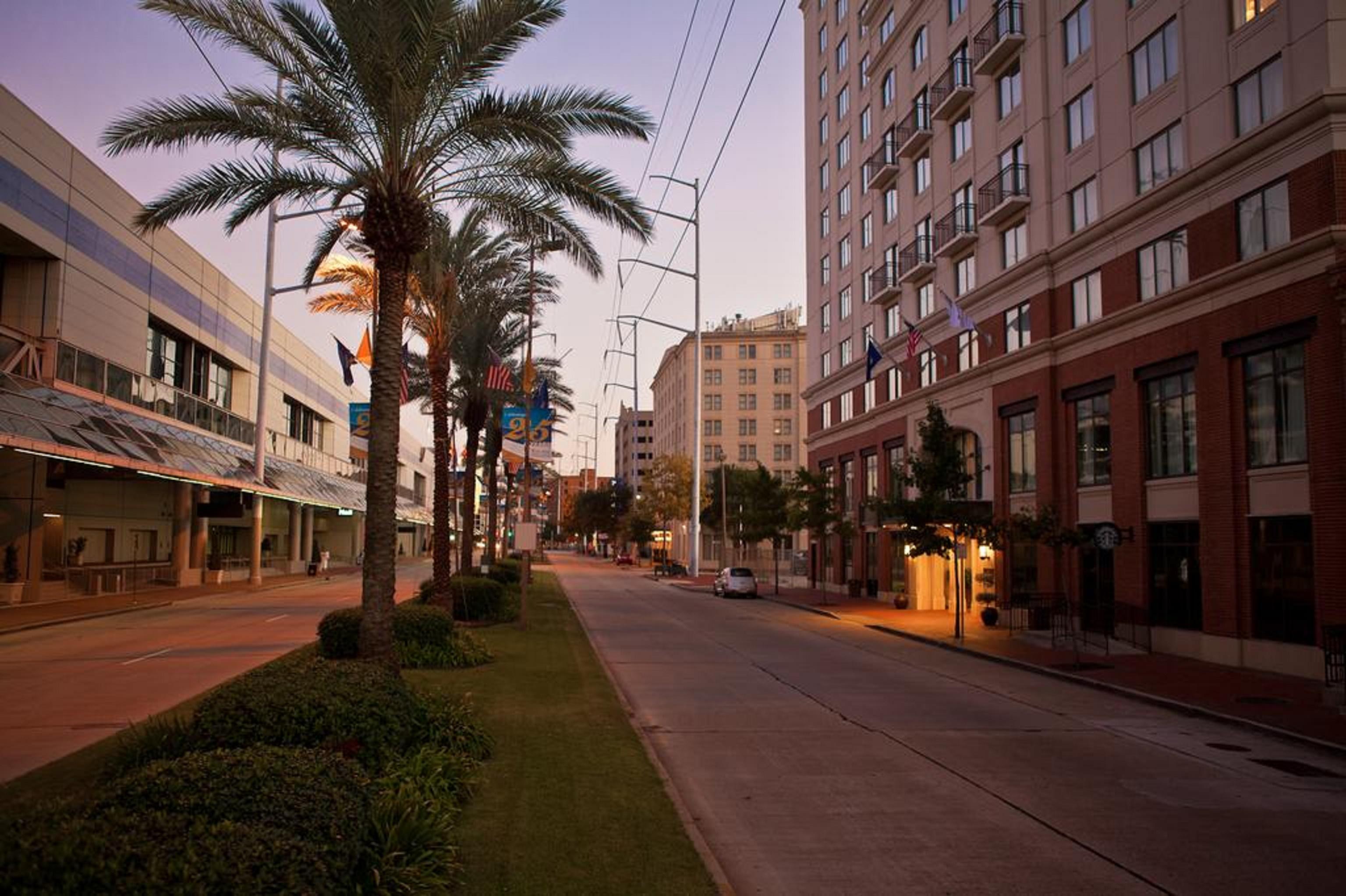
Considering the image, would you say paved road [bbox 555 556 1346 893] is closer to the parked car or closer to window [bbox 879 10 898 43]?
the parked car

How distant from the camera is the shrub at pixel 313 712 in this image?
301 inches

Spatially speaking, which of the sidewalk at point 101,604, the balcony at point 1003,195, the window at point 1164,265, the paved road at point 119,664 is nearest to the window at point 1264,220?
the window at point 1164,265

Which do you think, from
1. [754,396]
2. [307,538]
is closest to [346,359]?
[307,538]

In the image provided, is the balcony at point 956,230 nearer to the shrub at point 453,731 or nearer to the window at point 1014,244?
the window at point 1014,244

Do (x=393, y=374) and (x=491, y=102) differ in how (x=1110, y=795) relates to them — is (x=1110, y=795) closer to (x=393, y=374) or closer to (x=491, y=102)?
(x=393, y=374)

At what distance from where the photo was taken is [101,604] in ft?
105

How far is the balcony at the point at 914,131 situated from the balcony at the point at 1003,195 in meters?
6.02

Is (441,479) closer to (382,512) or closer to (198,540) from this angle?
(382,512)

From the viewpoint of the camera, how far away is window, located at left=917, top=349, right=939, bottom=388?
38219mm

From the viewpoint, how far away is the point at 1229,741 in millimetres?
13203

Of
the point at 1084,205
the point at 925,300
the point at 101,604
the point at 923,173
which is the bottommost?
the point at 101,604

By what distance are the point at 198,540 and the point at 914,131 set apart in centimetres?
3627

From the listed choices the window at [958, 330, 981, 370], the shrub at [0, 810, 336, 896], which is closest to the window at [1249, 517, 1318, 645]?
the window at [958, 330, 981, 370]

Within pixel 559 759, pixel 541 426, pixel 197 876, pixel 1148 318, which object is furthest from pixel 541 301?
pixel 197 876
